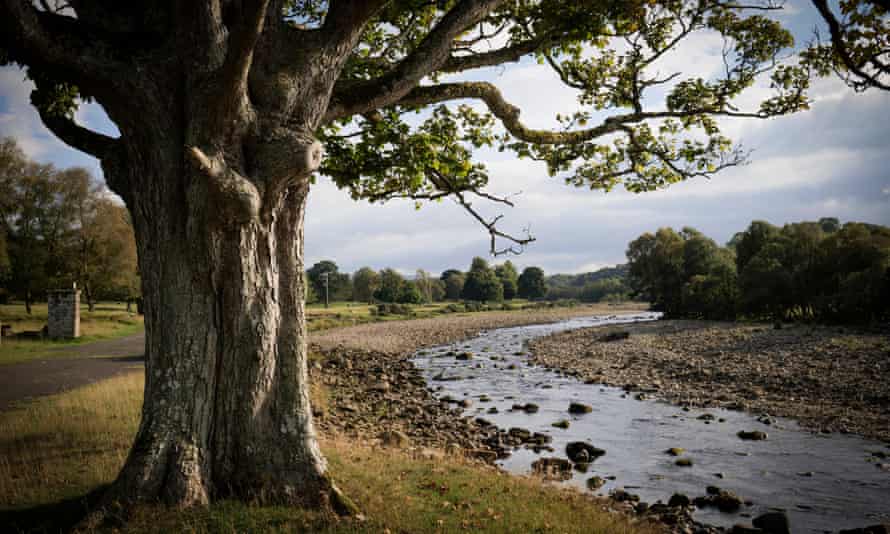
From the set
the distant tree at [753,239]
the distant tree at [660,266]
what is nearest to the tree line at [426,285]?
the distant tree at [660,266]


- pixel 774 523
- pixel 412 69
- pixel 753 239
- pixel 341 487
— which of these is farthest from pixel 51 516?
pixel 753 239

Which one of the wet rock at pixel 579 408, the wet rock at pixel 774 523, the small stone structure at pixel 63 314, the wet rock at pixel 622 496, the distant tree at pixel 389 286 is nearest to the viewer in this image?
the wet rock at pixel 774 523

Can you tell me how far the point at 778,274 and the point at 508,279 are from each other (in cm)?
8548

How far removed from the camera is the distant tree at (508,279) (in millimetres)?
121375

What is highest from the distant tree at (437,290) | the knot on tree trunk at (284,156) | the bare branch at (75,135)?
the bare branch at (75,135)

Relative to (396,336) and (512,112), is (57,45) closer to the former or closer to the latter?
(512,112)

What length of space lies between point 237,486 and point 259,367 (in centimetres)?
132

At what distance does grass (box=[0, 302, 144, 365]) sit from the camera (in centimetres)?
2069

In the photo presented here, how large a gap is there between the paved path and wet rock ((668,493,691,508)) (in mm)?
14145

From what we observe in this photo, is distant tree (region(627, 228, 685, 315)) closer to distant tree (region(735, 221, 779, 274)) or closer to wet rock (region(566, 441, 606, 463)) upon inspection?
distant tree (region(735, 221, 779, 274))

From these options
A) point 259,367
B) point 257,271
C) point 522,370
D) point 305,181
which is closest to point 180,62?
point 305,181

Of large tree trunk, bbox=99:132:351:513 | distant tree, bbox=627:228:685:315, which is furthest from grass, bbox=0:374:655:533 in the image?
distant tree, bbox=627:228:685:315

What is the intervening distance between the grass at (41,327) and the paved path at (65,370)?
0.94 meters

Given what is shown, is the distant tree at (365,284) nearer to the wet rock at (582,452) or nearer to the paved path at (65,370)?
the paved path at (65,370)
